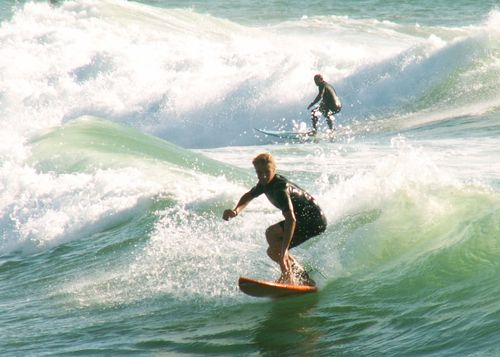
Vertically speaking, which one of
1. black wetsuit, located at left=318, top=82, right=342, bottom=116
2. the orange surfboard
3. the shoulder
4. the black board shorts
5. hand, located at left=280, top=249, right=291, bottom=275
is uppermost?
black wetsuit, located at left=318, top=82, right=342, bottom=116

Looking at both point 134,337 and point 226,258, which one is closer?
point 134,337


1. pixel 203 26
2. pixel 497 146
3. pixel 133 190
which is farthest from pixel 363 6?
pixel 133 190

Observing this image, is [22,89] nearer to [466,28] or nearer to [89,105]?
[89,105]

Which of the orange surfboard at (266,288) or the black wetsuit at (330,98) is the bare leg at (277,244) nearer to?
the orange surfboard at (266,288)

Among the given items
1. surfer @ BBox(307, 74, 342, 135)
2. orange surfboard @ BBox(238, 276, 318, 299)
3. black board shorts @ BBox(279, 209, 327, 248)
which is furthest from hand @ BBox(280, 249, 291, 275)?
surfer @ BBox(307, 74, 342, 135)

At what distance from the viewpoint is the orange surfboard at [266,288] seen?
8.45m

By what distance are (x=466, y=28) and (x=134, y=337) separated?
2872cm

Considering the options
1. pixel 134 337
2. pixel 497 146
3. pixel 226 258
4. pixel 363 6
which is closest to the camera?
pixel 134 337

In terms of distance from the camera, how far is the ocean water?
831cm

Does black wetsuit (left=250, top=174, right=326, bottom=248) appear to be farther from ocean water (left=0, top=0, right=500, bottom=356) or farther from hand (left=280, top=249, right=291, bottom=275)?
ocean water (left=0, top=0, right=500, bottom=356)

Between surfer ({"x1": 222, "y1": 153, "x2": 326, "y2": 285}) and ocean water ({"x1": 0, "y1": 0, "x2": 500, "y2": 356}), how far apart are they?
38 centimetres

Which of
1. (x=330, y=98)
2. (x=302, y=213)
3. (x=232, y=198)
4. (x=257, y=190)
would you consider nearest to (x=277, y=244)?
(x=302, y=213)

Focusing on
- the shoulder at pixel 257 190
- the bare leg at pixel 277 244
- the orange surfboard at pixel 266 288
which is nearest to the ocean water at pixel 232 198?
the orange surfboard at pixel 266 288

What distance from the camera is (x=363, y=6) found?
137 ft
